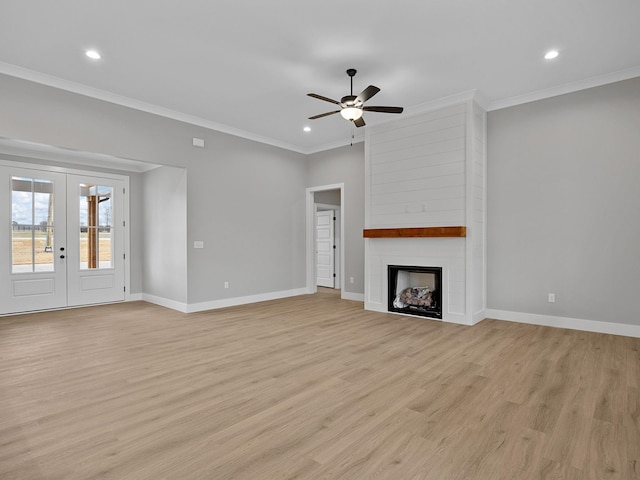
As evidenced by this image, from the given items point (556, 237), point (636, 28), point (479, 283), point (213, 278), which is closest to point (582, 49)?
point (636, 28)

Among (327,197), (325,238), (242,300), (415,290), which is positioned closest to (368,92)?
(415,290)

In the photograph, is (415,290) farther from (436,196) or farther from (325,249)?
(325,249)

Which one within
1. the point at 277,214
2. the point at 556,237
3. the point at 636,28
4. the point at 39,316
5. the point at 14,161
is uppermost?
the point at 636,28

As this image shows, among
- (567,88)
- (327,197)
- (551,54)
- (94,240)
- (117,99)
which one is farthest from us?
(327,197)

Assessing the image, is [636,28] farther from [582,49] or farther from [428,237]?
[428,237]

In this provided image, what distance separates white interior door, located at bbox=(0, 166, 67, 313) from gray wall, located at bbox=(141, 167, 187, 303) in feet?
4.49

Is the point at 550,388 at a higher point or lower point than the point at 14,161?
lower

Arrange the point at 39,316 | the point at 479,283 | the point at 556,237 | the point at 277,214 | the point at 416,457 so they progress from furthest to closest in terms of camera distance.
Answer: the point at 277,214, the point at 39,316, the point at 479,283, the point at 556,237, the point at 416,457

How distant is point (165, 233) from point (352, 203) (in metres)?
3.63

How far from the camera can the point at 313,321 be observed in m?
5.14

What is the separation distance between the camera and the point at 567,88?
4.61 meters

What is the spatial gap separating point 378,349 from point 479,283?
88.8 inches

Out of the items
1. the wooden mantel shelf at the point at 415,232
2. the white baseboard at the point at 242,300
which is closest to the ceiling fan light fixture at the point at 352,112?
the wooden mantel shelf at the point at 415,232

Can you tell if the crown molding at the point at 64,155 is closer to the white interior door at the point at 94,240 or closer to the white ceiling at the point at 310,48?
the white interior door at the point at 94,240
